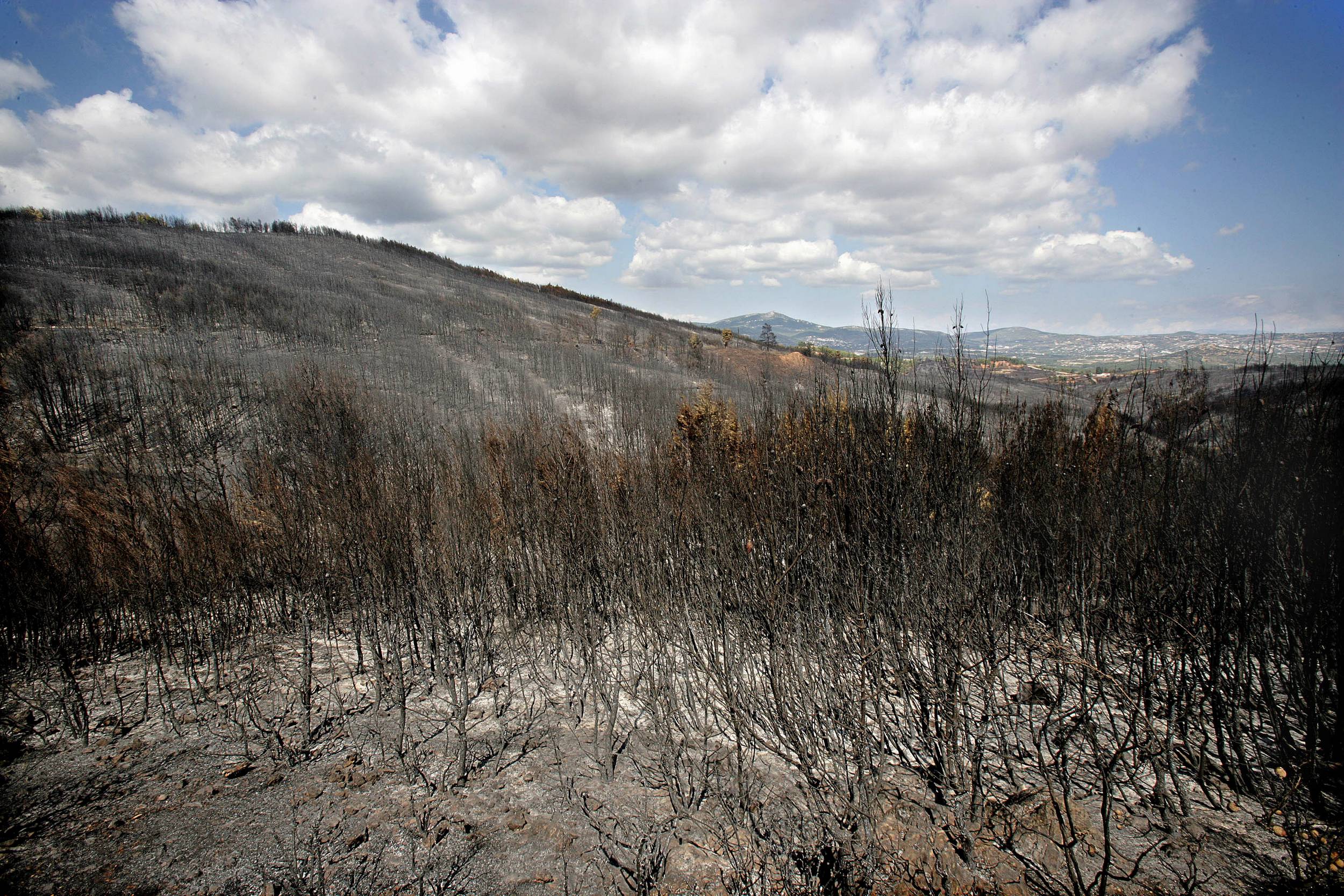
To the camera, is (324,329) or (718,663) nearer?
(718,663)

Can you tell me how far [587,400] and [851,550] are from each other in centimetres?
1978

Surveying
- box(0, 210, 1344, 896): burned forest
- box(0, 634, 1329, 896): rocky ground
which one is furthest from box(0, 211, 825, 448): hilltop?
box(0, 634, 1329, 896): rocky ground

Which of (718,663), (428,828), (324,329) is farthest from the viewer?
(324,329)

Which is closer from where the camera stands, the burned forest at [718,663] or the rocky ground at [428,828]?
the rocky ground at [428,828]

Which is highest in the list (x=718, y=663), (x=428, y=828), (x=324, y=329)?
(x=324, y=329)

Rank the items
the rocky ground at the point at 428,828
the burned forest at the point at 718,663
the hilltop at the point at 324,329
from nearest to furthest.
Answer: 1. the rocky ground at the point at 428,828
2. the burned forest at the point at 718,663
3. the hilltop at the point at 324,329

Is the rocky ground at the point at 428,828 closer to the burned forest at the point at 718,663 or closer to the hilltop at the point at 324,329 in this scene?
the burned forest at the point at 718,663

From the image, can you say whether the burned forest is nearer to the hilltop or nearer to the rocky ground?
the rocky ground

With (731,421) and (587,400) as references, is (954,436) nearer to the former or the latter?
(731,421)

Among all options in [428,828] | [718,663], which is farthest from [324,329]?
[718,663]

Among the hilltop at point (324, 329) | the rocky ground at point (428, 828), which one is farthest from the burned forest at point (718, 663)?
the hilltop at point (324, 329)

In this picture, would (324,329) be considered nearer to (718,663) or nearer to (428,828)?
(428,828)

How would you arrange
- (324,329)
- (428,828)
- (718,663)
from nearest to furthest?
(428,828) < (718,663) < (324,329)

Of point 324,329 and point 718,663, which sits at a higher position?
point 324,329
